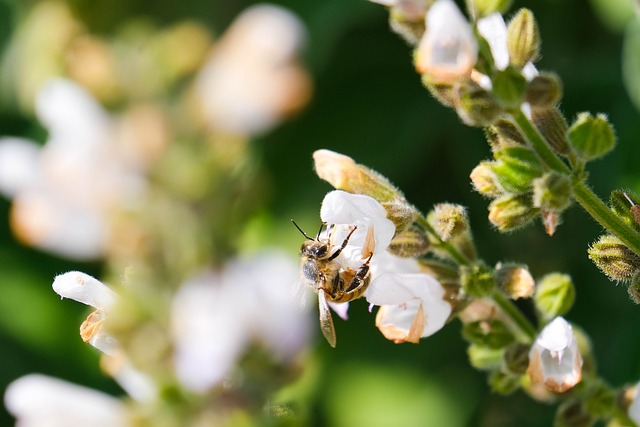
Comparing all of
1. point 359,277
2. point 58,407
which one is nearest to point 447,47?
point 359,277

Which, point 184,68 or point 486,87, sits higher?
point 184,68

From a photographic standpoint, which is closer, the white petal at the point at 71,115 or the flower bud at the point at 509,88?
the flower bud at the point at 509,88

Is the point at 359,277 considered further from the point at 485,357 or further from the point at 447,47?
the point at 447,47

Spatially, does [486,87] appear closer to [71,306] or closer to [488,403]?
[488,403]

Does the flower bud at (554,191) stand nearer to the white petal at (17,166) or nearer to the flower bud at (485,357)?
the flower bud at (485,357)

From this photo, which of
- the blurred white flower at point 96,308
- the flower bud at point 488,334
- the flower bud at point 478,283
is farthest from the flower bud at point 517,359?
the blurred white flower at point 96,308

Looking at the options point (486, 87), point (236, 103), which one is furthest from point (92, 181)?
point (486, 87)
